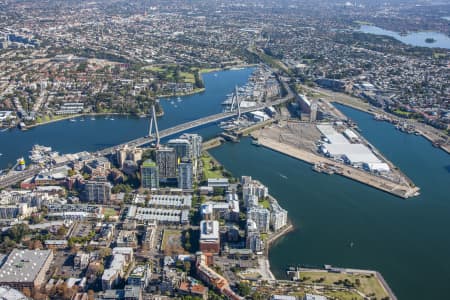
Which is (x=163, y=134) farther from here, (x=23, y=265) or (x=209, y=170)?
(x=23, y=265)

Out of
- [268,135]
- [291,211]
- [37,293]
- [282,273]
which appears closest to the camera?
[37,293]

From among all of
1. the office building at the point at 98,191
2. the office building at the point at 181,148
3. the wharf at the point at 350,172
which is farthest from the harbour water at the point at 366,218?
the office building at the point at 98,191

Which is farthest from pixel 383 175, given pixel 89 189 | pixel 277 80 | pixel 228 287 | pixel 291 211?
pixel 277 80

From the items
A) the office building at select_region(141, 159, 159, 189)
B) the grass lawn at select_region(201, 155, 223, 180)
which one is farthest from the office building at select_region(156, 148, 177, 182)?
the grass lawn at select_region(201, 155, 223, 180)

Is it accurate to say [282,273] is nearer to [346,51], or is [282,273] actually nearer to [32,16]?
[346,51]

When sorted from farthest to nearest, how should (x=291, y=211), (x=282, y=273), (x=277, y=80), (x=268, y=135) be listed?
(x=277, y=80), (x=268, y=135), (x=291, y=211), (x=282, y=273)

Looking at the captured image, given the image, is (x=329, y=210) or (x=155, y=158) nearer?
(x=329, y=210)

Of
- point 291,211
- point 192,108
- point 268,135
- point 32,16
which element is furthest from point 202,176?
point 32,16

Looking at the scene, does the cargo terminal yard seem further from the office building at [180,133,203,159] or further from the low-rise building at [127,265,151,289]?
the low-rise building at [127,265,151,289]
